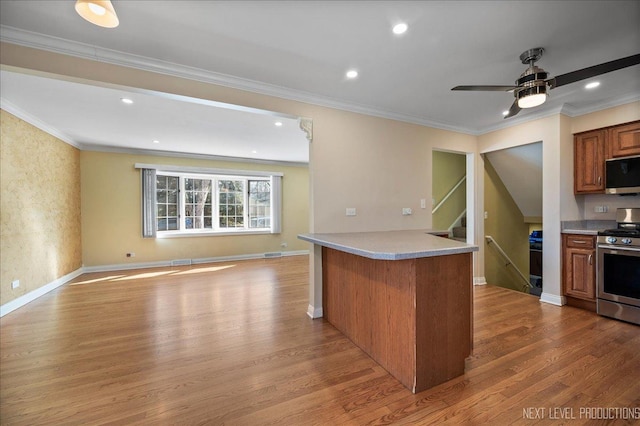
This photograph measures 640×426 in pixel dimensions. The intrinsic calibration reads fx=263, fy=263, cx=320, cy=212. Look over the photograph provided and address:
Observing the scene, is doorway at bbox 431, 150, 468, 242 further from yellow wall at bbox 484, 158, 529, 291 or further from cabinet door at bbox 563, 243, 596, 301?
cabinet door at bbox 563, 243, 596, 301

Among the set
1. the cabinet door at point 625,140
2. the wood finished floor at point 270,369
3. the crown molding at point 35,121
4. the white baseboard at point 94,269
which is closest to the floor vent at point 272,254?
the white baseboard at point 94,269

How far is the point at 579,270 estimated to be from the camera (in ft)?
10.7

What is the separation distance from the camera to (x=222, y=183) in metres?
6.70

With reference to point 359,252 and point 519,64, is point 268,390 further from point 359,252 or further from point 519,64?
point 519,64

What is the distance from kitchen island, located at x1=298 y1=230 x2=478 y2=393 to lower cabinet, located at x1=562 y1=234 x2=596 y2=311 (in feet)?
7.79

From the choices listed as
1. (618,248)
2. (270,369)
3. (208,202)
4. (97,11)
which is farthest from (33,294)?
(618,248)

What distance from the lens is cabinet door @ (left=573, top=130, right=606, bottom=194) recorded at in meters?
3.34

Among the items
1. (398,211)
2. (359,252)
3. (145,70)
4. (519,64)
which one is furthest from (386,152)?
(145,70)

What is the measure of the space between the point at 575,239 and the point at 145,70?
5138 mm

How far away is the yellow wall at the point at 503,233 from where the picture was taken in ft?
15.2

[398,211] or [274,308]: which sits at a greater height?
[398,211]

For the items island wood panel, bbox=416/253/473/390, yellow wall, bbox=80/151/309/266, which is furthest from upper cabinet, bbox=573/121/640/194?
yellow wall, bbox=80/151/309/266

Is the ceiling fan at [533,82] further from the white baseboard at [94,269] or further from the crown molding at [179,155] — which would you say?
the crown molding at [179,155]

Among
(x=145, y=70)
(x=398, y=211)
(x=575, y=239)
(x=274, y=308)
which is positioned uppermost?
(x=145, y=70)
